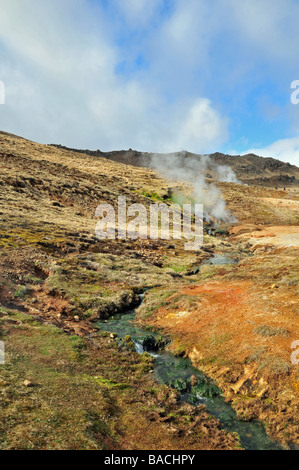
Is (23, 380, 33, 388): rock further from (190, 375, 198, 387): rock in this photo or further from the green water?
(190, 375, 198, 387): rock

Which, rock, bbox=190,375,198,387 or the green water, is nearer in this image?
the green water

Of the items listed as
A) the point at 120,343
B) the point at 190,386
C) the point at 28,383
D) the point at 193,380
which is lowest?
the point at 190,386

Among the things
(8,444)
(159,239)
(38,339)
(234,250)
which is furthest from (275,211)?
(8,444)

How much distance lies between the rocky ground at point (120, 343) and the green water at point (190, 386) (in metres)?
0.43

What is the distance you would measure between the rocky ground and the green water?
43cm

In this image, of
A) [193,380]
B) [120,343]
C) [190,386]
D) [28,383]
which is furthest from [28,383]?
[193,380]

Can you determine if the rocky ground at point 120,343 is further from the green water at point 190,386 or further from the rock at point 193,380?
the rock at point 193,380

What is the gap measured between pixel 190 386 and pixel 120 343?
225 inches

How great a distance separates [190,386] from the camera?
14430 millimetres

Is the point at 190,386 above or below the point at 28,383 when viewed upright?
below

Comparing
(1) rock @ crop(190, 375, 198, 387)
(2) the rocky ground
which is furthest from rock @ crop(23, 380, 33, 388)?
(1) rock @ crop(190, 375, 198, 387)

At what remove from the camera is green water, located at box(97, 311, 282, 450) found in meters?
11.1

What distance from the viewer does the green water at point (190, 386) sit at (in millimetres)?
11125

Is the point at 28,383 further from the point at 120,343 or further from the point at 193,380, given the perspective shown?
the point at 193,380
